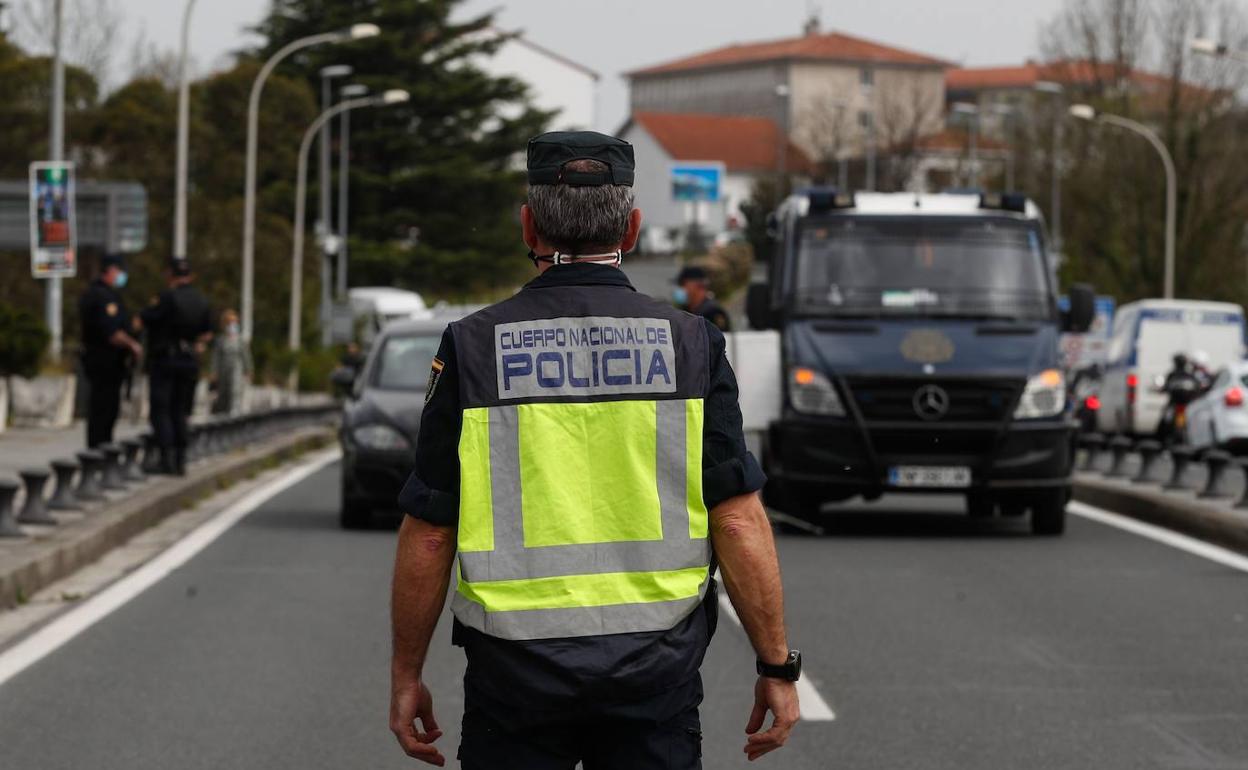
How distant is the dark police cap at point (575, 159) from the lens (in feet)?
13.7

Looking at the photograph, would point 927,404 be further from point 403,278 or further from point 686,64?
point 686,64

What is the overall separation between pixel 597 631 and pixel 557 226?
2.34ft

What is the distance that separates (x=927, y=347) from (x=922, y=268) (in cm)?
78

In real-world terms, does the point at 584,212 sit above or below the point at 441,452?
above

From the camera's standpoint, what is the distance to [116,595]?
1259 cm

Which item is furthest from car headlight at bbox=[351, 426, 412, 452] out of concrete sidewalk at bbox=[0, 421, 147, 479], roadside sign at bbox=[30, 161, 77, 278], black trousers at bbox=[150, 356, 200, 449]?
roadside sign at bbox=[30, 161, 77, 278]

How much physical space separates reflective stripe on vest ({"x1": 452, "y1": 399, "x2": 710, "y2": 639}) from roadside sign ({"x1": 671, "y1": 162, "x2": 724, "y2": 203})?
3957 inches

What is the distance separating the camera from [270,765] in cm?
769

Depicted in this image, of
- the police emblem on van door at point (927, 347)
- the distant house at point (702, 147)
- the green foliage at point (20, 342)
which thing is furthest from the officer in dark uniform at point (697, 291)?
the distant house at point (702, 147)

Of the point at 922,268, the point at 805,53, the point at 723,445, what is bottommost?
the point at 723,445

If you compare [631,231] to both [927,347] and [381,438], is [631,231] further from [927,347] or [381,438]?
[381,438]

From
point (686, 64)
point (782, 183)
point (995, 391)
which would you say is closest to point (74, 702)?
point (995, 391)

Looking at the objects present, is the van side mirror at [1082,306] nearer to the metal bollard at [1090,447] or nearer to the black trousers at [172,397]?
the black trousers at [172,397]

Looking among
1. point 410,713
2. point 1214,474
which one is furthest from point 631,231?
point 1214,474
